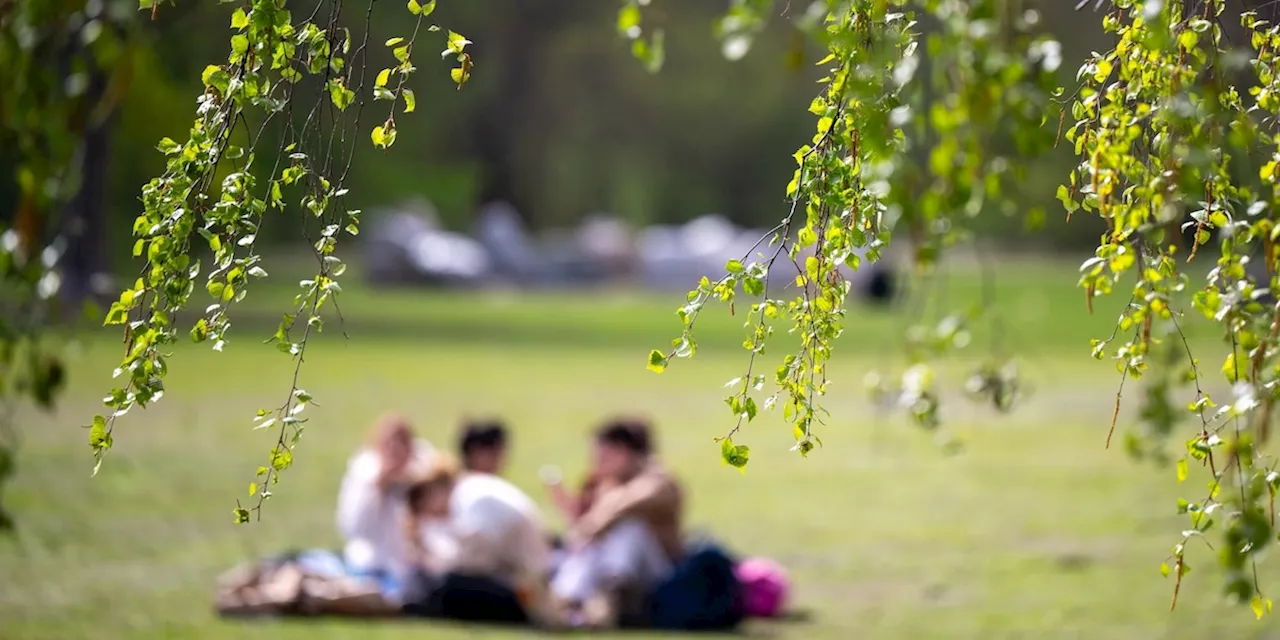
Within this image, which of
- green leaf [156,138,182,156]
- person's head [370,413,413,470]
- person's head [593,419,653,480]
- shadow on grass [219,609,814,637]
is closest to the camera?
green leaf [156,138,182,156]

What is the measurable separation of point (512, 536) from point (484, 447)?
1.52 feet

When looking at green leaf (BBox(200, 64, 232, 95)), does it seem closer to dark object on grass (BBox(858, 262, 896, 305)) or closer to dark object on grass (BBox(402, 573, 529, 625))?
dark object on grass (BBox(402, 573, 529, 625))

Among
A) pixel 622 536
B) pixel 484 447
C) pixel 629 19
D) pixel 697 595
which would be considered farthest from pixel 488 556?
pixel 629 19

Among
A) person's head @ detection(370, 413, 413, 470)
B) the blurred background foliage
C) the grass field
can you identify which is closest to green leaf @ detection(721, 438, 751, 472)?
the grass field

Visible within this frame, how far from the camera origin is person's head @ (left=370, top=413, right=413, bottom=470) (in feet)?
27.5

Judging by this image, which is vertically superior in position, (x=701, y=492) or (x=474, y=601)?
(x=701, y=492)

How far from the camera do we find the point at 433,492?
27.2 ft

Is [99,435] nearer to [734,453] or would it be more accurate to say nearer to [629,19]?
[734,453]

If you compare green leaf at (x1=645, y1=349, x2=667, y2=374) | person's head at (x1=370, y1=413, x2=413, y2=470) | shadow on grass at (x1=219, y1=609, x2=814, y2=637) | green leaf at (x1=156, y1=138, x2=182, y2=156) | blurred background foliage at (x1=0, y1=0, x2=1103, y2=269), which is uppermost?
blurred background foliage at (x1=0, y1=0, x2=1103, y2=269)

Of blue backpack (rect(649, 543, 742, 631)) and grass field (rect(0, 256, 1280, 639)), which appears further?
grass field (rect(0, 256, 1280, 639))

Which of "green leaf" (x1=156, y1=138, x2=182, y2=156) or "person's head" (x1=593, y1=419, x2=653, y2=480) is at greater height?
"person's head" (x1=593, y1=419, x2=653, y2=480)

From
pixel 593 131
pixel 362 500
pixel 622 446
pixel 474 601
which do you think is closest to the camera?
pixel 474 601

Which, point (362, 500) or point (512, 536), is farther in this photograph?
point (362, 500)

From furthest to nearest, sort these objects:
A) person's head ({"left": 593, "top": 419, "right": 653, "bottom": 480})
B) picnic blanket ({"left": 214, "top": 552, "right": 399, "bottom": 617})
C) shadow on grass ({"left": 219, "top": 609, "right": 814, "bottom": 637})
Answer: person's head ({"left": 593, "top": 419, "right": 653, "bottom": 480}) < picnic blanket ({"left": 214, "top": 552, "right": 399, "bottom": 617}) < shadow on grass ({"left": 219, "top": 609, "right": 814, "bottom": 637})
